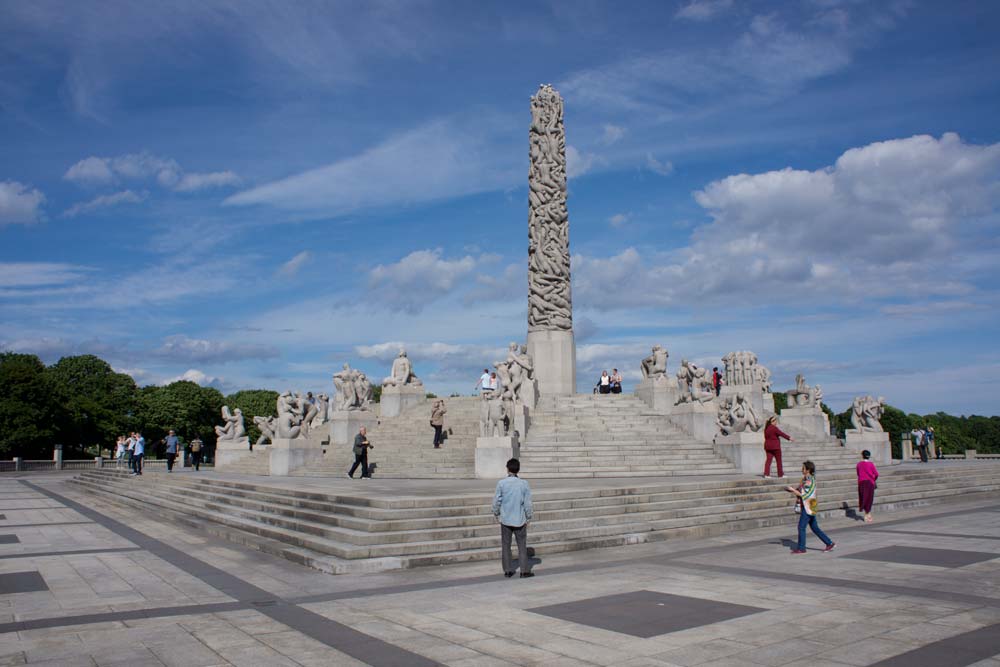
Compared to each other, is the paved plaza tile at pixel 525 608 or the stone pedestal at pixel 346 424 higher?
the stone pedestal at pixel 346 424

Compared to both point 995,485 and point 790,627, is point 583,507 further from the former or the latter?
point 995,485

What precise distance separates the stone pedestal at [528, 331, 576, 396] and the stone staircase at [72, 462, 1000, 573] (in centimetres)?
1559

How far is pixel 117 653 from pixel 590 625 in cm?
447

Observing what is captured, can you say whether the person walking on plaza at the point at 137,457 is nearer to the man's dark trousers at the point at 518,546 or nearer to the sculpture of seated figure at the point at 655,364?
the sculpture of seated figure at the point at 655,364

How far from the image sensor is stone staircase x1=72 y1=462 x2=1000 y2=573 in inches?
484

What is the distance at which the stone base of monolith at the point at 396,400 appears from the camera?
33.5 m

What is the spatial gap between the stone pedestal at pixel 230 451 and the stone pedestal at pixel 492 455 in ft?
44.5

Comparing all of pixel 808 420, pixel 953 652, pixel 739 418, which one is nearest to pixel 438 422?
pixel 739 418

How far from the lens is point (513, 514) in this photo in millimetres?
10797

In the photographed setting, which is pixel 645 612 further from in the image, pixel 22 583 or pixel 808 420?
pixel 808 420

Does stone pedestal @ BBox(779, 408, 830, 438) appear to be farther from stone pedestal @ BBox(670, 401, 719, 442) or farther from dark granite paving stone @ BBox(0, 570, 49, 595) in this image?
dark granite paving stone @ BBox(0, 570, 49, 595)

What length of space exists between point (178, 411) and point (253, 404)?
12564 mm

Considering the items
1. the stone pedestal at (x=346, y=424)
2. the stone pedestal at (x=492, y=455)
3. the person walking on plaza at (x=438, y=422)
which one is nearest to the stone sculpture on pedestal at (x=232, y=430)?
the stone pedestal at (x=346, y=424)

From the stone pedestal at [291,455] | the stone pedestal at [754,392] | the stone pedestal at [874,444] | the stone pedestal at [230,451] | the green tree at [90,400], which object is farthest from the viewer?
the green tree at [90,400]
